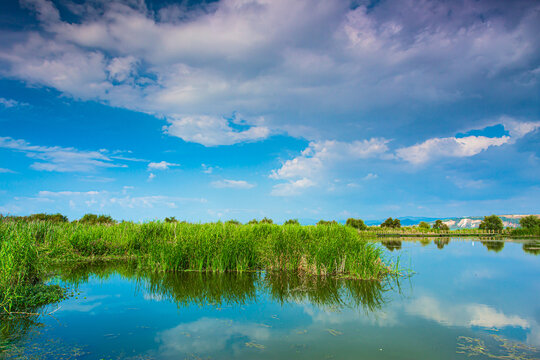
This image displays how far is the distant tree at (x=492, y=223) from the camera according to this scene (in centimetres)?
4609

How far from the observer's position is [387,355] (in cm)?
527

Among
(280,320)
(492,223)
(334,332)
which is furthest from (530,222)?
(280,320)

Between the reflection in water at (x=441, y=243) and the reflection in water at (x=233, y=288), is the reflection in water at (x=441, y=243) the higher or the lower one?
the higher one

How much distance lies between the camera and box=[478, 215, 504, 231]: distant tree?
46.1 meters

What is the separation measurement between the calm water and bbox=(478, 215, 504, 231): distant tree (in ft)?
138

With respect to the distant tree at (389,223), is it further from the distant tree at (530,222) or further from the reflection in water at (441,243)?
the reflection in water at (441,243)

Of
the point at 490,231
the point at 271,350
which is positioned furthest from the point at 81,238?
the point at 490,231

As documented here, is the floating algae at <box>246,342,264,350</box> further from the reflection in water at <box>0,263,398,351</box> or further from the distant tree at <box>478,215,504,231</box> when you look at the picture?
the distant tree at <box>478,215,504,231</box>

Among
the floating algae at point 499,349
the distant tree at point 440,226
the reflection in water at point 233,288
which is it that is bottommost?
the floating algae at point 499,349

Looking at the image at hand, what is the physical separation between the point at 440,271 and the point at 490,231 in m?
40.9

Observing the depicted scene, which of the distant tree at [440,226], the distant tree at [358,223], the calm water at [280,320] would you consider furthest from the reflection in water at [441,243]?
the distant tree at [440,226]

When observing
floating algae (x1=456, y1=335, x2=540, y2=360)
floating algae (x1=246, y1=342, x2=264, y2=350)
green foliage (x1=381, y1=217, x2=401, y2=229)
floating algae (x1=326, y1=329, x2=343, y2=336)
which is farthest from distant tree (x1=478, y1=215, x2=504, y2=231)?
floating algae (x1=246, y1=342, x2=264, y2=350)

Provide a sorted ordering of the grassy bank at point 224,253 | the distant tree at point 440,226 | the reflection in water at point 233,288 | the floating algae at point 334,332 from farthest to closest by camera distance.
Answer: the distant tree at point 440,226
the grassy bank at point 224,253
the reflection in water at point 233,288
the floating algae at point 334,332

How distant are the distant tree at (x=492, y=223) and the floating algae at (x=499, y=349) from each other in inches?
1949
